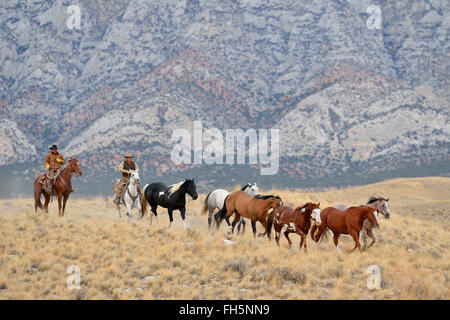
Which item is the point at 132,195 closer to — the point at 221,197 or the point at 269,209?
the point at 221,197

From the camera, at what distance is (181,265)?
1455 centimetres

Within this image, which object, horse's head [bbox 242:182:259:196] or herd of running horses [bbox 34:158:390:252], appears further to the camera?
horse's head [bbox 242:182:259:196]

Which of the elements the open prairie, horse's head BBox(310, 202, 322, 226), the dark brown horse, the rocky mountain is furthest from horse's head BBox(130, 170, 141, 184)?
the rocky mountain

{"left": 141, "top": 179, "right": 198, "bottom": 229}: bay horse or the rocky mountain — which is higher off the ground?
the rocky mountain

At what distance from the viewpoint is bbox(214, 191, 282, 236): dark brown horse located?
16.8 metres

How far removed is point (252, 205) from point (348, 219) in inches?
134

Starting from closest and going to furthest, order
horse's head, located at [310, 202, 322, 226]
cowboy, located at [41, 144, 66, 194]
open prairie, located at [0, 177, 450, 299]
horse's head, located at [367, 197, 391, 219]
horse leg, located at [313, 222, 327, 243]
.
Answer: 1. open prairie, located at [0, 177, 450, 299]
2. horse's head, located at [310, 202, 322, 226]
3. horse leg, located at [313, 222, 327, 243]
4. horse's head, located at [367, 197, 391, 219]
5. cowboy, located at [41, 144, 66, 194]

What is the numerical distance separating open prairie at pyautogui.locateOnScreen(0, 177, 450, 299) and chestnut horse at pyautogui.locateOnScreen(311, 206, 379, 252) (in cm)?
82

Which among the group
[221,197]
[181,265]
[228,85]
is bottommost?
[181,265]

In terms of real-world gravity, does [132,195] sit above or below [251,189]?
below

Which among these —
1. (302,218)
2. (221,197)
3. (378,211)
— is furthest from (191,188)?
(378,211)

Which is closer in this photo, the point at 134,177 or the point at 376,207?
the point at 376,207

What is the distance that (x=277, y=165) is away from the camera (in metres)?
79.2

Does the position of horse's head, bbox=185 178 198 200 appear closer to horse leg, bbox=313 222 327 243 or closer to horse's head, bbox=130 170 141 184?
horse's head, bbox=130 170 141 184
